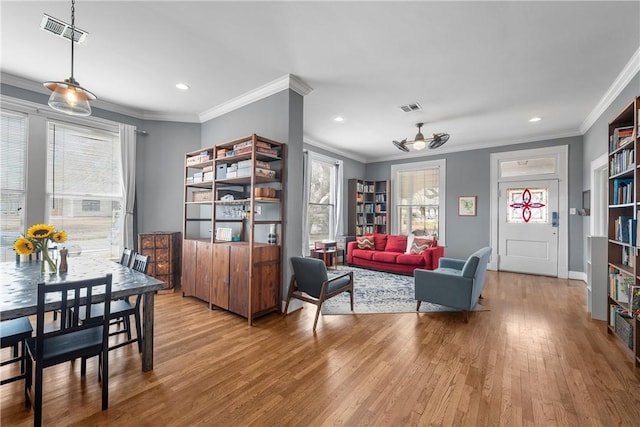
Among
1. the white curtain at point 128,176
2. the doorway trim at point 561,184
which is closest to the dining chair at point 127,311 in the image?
the white curtain at point 128,176

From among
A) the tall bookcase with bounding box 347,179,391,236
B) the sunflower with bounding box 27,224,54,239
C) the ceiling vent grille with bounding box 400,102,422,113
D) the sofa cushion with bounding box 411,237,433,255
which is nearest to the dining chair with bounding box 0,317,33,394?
the sunflower with bounding box 27,224,54,239

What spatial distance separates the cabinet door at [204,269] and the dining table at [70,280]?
1.12m

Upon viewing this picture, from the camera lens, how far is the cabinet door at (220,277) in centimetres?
337

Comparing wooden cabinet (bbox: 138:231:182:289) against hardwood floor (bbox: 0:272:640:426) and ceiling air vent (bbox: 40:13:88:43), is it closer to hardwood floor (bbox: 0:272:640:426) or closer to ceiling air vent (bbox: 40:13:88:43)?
hardwood floor (bbox: 0:272:640:426)

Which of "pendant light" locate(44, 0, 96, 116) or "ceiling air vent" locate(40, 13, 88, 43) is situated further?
"ceiling air vent" locate(40, 13, 88, 43)

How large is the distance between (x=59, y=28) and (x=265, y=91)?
2010 mm

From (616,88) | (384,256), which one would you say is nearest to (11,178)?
(384,256)

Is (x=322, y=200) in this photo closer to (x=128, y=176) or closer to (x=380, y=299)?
(x=380, y=299)

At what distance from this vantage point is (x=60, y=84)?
2.01m

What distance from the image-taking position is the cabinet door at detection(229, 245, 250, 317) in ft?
10.3

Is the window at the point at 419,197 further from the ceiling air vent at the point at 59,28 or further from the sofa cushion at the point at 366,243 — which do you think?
the ceiling air vent at the point at 59,28

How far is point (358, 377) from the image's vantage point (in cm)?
210

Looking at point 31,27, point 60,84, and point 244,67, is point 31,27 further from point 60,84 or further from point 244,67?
point 244,67

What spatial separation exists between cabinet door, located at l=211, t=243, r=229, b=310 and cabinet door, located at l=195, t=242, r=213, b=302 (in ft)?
0.31
